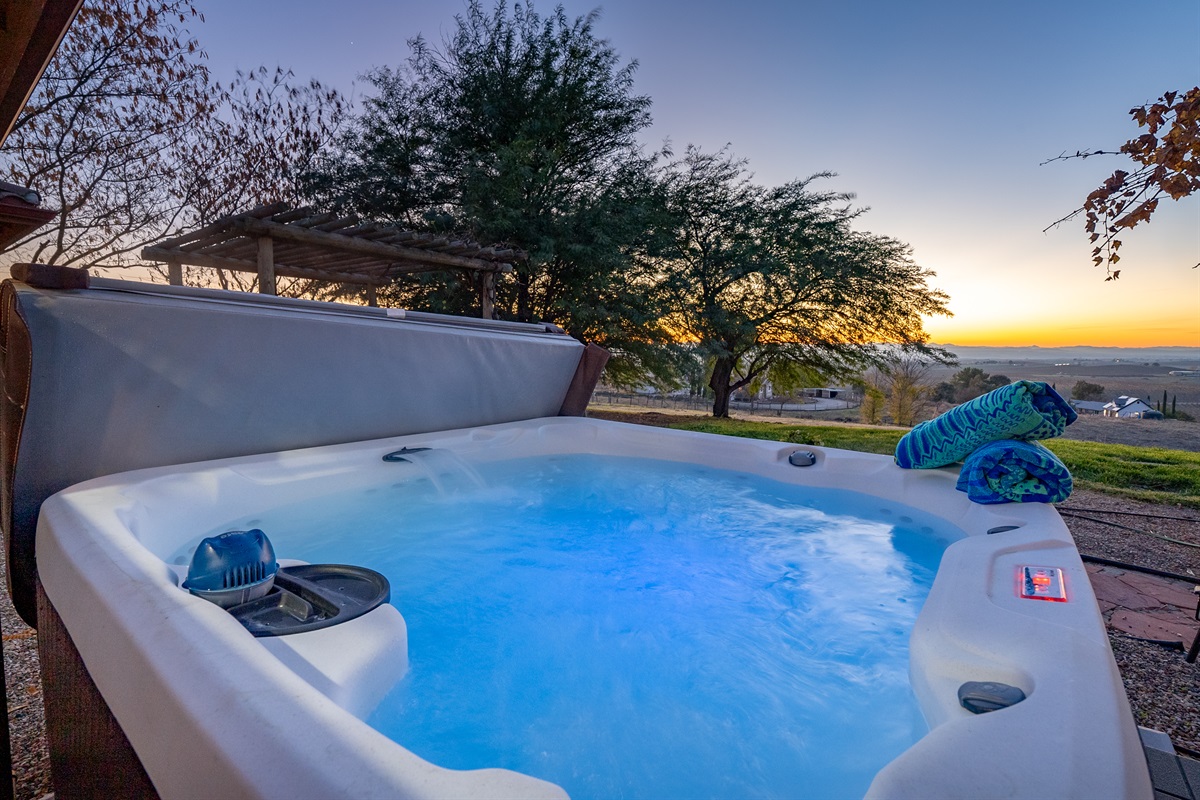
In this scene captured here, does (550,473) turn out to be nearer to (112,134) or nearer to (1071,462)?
(1071,462)

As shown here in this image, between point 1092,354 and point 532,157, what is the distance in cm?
670

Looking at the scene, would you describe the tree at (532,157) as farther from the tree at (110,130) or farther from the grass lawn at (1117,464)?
the grass lawn at (1117,464)

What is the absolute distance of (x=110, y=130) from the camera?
408 cm

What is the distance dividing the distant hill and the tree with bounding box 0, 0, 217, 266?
8601 mm

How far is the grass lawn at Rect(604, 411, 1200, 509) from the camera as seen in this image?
127 inches

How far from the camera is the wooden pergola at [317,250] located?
10.1ft

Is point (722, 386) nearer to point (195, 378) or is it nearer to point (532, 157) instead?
point (532, 157)

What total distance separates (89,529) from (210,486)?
0.75m

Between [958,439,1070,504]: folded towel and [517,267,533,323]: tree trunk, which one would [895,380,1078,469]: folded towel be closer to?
[958,439,1070,504]: folded towel

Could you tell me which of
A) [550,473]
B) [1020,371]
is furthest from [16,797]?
[1020,371]

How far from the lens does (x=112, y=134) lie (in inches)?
161

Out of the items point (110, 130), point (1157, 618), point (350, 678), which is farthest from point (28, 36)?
point (110, 130)

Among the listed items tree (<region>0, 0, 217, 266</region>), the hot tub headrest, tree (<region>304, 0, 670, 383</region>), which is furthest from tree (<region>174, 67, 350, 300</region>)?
the hot tub headrest

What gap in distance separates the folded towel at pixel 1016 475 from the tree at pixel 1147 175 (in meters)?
0.69
